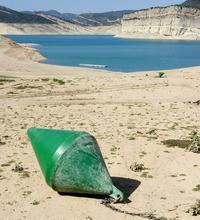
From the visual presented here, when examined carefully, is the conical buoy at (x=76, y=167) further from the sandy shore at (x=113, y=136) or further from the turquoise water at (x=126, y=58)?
the turquoise water at (x=126, y=58)

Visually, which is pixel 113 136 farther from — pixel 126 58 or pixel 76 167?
pixel 126 58

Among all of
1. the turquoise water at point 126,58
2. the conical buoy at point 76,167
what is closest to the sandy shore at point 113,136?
the conical buoy at point 76,167

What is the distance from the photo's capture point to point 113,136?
18.8 meters

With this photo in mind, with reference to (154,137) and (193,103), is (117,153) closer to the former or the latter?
(154,137)

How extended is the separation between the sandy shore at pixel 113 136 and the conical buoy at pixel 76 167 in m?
0.36

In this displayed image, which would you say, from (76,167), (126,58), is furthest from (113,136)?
(126,58)

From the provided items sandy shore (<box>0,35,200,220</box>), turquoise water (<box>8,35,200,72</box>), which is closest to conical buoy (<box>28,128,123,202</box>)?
sandy shore (<box>0,35,200,220</box>)

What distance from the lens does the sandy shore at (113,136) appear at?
470 inches

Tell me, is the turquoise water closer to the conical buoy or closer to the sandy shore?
the sandy shore

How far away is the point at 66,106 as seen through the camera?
87.4 feet

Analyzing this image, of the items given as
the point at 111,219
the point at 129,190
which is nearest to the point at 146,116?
the point at 129,190

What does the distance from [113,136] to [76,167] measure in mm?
7102

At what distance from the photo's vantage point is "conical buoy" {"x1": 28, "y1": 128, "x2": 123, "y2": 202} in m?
11.8

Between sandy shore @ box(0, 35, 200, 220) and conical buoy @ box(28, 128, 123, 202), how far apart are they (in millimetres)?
357
